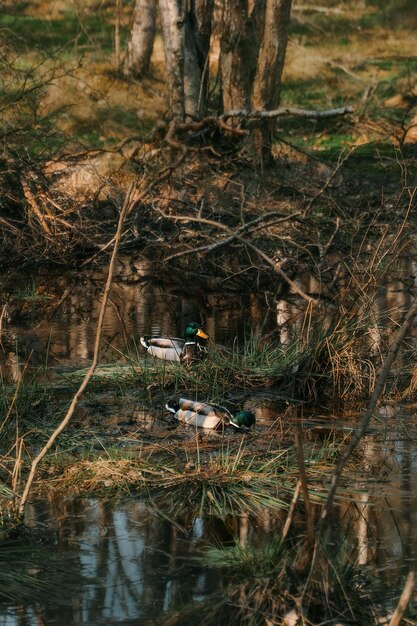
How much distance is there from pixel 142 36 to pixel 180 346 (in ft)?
50.9

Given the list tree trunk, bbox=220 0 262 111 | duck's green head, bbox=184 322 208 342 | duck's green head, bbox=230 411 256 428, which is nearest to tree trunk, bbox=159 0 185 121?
tree trunk, bbox=220 0 262 111

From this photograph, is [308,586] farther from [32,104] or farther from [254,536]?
[32,104]

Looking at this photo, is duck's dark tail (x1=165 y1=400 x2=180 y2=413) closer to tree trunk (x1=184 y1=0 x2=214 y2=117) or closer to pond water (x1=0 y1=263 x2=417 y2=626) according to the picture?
pond water (x1=0 y1=263 x2=417 y2=626)

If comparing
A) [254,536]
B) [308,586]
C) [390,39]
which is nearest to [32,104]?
[254,536]

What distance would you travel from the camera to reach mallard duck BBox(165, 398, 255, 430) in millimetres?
7941

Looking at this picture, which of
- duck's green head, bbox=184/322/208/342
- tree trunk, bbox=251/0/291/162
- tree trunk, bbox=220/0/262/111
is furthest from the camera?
tree trunk, bbox=251/0/291/162

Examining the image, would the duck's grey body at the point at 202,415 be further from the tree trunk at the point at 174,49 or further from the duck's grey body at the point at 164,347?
the tree trunk at the point at 174,49

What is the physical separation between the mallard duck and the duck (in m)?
1.19

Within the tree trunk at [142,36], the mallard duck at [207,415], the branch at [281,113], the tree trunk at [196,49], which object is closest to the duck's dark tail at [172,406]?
the mallard duck at [207,415]

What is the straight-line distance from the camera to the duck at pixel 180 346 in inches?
380

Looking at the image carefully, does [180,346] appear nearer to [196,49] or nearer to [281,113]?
[281,113]

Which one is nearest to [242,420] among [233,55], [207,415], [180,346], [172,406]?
[207,415]

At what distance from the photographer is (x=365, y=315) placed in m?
8.98

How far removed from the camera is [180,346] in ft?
33.2
